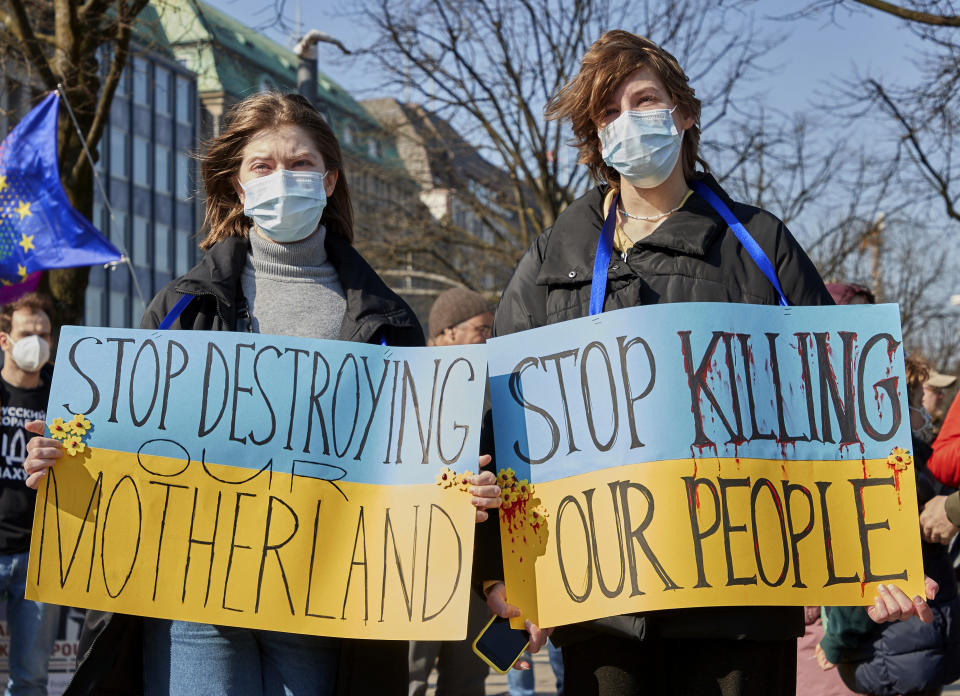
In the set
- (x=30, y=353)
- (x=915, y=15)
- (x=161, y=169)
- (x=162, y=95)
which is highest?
(x=162, y=95)

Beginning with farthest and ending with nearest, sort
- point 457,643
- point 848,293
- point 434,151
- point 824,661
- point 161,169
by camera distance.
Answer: point 161,169 < point 434,151 < point 457,643 < point 848,293 < point 824,661

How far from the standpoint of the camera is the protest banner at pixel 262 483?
2.60 m

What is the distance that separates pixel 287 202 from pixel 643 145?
0.87m

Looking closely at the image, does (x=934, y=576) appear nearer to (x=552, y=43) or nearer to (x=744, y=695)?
(x=744, y=695)

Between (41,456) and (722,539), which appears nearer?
(722,539)

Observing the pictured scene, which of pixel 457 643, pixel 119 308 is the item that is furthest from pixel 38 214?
pixel 119 308

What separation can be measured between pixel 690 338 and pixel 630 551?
0.46 m

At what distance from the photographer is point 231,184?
3133mm

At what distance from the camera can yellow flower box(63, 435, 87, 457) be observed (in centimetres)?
269

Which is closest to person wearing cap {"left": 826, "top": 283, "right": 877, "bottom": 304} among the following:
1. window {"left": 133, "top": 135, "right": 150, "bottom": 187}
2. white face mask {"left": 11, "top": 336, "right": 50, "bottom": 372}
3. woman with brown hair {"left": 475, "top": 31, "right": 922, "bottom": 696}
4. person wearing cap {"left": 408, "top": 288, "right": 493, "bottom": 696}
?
person wearing cap {"left": 408, "top": 288, "right": 493, "bottom": 696}

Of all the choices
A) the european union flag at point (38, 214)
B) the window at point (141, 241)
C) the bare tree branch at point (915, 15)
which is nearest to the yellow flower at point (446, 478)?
the european union flag at point (38, 214)

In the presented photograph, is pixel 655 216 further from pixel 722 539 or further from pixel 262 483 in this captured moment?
→ pixel 262 483

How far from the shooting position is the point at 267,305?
9.59ft

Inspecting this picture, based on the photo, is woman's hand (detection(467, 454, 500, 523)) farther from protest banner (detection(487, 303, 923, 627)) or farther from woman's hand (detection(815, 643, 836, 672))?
woman's hand (detection(815, 643, 836, 672))
